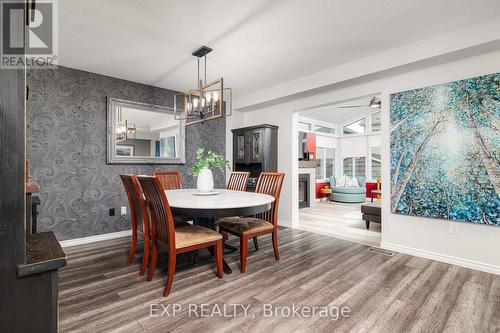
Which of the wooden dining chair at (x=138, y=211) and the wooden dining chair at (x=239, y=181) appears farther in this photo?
the wooden dining chair at (x=239, y=181)

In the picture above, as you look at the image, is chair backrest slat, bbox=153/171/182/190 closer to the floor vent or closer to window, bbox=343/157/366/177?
the floor vent

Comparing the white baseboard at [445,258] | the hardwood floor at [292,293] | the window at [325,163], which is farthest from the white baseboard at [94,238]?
the window at [325,163]

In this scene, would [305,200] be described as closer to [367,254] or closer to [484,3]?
[367,254]

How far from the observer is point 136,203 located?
2.57 meters

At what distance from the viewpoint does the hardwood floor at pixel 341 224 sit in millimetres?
3713

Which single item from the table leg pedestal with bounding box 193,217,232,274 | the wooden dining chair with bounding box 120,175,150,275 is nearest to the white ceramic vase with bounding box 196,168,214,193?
the table leg pedestal with bounding box 193,217,232,274

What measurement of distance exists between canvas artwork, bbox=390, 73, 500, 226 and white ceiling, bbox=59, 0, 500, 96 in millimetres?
694

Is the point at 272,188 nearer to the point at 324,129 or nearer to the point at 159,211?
the point at 159,211

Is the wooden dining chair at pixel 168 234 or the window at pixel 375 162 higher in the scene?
the window at pixel 375 162

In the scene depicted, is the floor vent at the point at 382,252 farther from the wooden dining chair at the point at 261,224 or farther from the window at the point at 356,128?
the window at the point at 356,128

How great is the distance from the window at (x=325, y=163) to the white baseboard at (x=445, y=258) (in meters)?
4.82

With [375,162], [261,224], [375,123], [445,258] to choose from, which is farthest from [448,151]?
[375,123]

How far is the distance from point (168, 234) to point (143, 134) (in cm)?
253

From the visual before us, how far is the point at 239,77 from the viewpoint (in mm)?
3898
